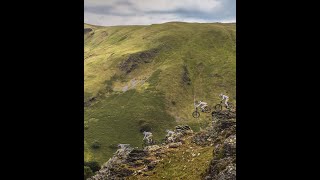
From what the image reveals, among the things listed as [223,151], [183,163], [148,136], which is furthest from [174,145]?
[148,136]

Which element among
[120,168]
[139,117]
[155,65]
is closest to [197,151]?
[120,168]

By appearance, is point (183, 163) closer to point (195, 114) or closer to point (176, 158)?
point (176, 158)

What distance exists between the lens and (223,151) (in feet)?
127

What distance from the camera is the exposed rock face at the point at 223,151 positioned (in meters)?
34.2

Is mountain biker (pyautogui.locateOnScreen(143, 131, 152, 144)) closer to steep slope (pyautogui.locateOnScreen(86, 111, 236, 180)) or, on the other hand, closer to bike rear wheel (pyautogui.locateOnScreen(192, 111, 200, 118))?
bike rear wheel (pyautogui.locateOnScreen(192, 111, 200, 118))

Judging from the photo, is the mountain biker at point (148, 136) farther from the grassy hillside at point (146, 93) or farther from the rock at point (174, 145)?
the rock at point (174, 145)

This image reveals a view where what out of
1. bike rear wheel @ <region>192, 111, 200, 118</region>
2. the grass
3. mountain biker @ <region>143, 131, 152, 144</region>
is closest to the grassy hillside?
bike rear wheel @ <region>192, 111, 200, 118</region>

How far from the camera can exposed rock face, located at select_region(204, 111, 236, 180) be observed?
34194mm

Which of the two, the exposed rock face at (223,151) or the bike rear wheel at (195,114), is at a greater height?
the exposed rock face at (223,151)

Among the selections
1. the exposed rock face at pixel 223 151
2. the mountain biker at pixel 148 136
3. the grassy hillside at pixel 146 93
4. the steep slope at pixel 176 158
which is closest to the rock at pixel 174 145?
the steep slope at pixel 176 158
